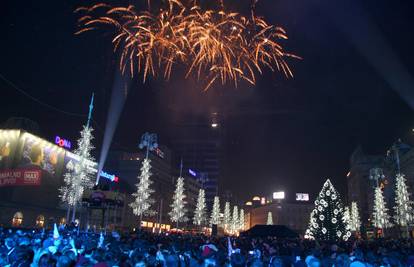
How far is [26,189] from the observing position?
176 ft

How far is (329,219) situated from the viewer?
4384 cm

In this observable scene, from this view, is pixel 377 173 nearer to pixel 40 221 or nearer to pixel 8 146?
pixel 40 221

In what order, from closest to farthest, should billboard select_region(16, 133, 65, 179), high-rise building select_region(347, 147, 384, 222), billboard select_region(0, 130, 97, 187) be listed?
1. billboard select_region(0, 130, 97, 187)
2. billboard select_region(16, 133, 65, 179)
3. high-rise building select_region(347, 147, 384, 222)

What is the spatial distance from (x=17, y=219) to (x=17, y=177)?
26.4 meters

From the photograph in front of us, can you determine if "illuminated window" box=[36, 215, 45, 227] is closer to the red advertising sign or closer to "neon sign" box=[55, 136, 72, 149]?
"neon sign" box=[55, 136, 72, 149]

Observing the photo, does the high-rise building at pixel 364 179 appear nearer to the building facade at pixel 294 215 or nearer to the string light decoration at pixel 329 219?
the building facade at pixel 294 215

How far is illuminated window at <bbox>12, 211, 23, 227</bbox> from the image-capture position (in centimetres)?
5031

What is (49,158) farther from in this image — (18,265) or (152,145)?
(18,265)

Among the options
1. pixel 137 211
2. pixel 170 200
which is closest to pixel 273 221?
pixel 170 200

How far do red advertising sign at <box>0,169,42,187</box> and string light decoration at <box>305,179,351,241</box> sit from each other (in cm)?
3210

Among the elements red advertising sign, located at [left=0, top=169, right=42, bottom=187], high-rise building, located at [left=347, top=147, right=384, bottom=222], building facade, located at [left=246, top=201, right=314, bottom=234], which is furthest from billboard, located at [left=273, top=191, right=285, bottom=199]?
red advertising sign, located at [left=0, top=169, right=42, bottom=187]

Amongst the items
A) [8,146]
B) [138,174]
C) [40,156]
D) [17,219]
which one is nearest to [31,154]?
[40,156]

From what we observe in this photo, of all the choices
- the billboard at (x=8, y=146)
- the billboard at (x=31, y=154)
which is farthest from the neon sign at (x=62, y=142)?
the billboard at (x=8, y=146)

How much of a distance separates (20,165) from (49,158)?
752 cm
